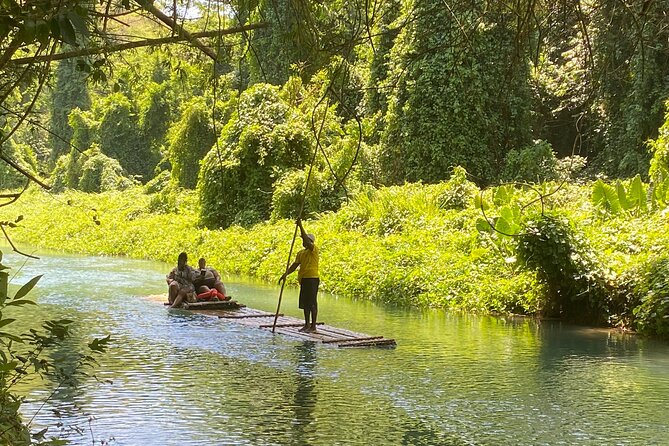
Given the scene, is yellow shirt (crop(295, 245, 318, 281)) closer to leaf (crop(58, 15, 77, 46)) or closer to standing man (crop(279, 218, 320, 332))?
standing man (crop(279, 218, 320, 332))

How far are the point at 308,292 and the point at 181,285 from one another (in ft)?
11.6

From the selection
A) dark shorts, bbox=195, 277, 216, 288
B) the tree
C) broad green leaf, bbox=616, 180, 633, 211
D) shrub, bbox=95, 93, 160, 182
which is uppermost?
the tree

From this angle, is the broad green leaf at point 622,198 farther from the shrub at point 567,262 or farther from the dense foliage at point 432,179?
the shrub at point 567,262

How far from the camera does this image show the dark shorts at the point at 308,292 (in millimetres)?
12438

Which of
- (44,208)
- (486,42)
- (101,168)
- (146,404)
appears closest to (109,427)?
(146,404)

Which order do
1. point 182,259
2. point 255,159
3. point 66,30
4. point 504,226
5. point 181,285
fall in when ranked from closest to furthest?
1. point 66,30
2. point 182,259
3. point 181,285
4. point 504,226
5. point 255,159

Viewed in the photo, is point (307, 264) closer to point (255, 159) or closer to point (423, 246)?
point (423, 246)

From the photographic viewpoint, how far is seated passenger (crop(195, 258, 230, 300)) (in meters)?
15.3

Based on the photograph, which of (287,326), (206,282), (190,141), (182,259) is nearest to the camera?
(287,326)

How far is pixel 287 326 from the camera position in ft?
43.0

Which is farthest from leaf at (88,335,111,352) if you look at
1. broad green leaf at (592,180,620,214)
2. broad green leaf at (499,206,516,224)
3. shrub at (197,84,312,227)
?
shrub at (197,84,312,227)

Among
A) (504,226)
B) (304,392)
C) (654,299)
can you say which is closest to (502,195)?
(504,226)

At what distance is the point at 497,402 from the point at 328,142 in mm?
19191

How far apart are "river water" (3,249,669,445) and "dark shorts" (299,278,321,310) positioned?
0.56 meters
